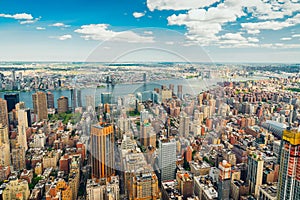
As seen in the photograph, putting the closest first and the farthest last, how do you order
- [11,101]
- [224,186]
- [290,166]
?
[290,166], [224,186], [11,101]

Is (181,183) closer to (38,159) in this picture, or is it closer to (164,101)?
(164,101)

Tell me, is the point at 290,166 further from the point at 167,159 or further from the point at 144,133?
the point at 144,133

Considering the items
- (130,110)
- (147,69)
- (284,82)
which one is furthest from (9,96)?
(284,82)

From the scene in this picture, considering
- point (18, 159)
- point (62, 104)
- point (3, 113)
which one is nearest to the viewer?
point (18, 159)

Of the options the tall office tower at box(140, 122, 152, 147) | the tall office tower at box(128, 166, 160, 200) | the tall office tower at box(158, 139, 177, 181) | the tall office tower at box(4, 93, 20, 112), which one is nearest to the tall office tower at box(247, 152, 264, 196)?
the tall office tower at box(158, 139, 177, 181)

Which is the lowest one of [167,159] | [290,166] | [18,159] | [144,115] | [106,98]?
[18,159]

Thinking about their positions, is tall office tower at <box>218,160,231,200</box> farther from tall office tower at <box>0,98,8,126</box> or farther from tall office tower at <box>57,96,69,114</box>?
tall office tower at <box>0,98,8,126</box>

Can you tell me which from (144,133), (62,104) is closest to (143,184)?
(144,133)
